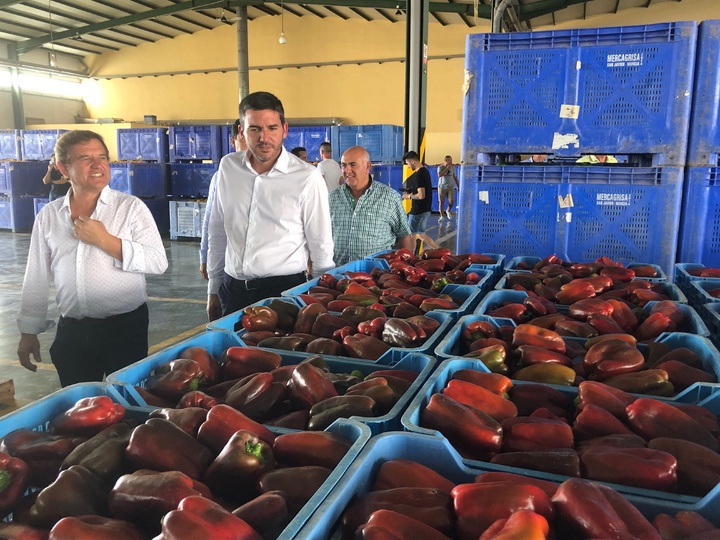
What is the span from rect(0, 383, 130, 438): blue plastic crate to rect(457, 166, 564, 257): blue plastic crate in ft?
10.8

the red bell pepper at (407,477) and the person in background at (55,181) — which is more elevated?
the person in background at (55,181)

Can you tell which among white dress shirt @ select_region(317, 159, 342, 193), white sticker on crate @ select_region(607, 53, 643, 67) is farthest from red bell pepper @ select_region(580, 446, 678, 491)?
white dress shirt @ select_region(317, 159, 342, 193)

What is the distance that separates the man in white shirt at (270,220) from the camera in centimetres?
336

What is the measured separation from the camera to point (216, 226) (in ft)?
12.0

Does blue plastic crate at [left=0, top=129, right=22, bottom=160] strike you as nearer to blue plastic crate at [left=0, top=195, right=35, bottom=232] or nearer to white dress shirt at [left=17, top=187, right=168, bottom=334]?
blue plastic crate at [left=0, top=195, right=35, bottom=232]

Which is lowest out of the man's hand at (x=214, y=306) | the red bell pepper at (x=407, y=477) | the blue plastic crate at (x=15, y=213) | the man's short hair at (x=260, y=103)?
the blue plastic crate at (x=15, y=213)

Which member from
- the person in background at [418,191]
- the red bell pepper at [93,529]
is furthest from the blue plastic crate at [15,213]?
the red bell pepper at [93,529]

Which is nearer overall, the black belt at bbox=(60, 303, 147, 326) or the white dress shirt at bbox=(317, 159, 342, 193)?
the black belt at bbox=(60, 303, 147, 326)

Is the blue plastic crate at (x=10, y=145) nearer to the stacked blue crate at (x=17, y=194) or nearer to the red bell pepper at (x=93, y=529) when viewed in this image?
the stacked blue crate at (x=17, y=194)

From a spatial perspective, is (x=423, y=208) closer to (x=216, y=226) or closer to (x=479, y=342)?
(x=216, y=226)

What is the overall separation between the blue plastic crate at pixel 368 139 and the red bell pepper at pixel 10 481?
593 inches

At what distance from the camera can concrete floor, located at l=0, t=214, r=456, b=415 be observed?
497cm

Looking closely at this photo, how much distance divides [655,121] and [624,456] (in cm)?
334

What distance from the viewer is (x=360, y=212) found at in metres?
4.61
